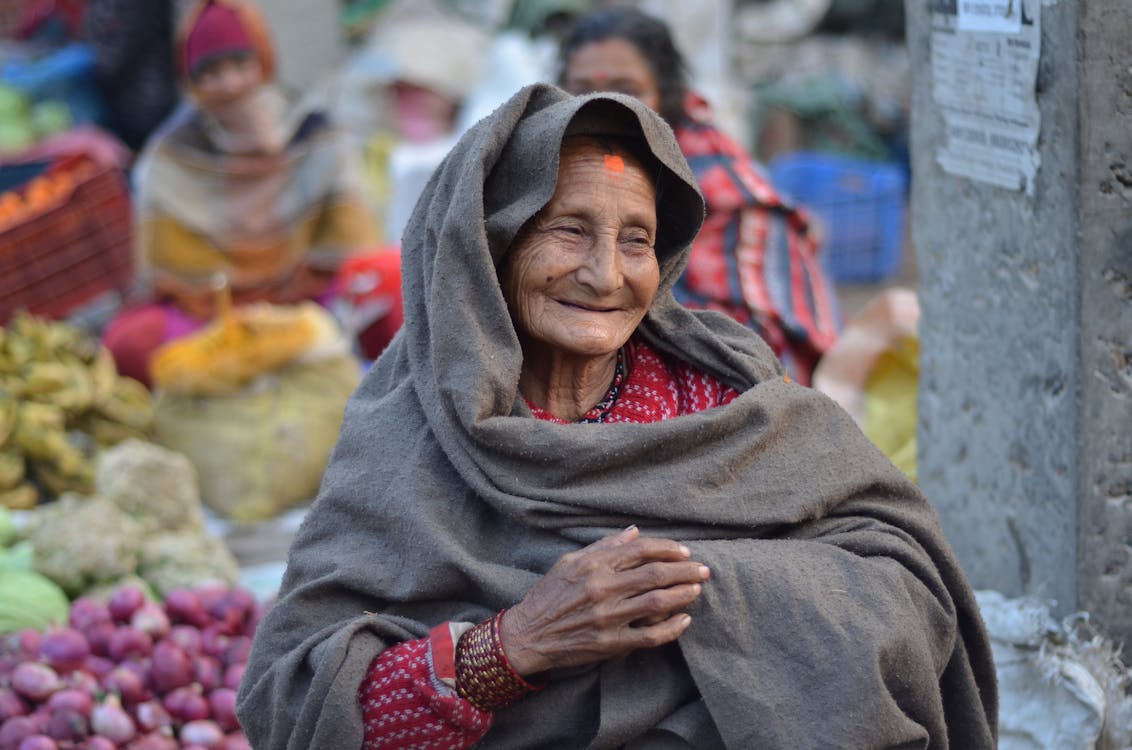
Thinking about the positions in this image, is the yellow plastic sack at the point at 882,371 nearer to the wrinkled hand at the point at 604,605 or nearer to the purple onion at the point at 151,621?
the purple onion at the point at 151,621

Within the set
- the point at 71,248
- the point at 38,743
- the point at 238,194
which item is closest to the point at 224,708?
the point at 38,743

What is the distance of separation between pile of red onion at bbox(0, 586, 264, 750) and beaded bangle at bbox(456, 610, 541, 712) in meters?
1.54

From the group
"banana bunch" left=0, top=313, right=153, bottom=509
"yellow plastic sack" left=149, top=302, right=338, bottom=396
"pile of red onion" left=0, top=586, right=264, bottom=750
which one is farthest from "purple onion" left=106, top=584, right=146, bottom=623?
"yellow plastic sack" left=149, top=302, right=338, bottom=396

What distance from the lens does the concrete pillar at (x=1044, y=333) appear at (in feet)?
8.89

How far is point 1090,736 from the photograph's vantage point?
2.84 meters

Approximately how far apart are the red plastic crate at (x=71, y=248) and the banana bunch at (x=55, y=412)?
165 cm

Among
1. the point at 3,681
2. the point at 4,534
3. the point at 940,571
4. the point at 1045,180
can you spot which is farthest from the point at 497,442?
the point at 4,534

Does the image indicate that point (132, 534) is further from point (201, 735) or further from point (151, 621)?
point (201, 735)

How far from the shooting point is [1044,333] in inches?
115

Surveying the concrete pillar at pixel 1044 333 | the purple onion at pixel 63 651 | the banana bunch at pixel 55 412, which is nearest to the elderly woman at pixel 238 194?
the banana bunch at pixel 55 412

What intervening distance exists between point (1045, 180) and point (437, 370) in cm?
132

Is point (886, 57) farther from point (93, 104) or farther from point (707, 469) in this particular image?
point (707, 469)

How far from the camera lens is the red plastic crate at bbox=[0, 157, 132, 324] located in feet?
22.1

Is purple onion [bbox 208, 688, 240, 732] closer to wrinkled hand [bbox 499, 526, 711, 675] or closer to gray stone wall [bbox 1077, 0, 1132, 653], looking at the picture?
wrinkled hand [bbox 499, 526, 711, 675]
